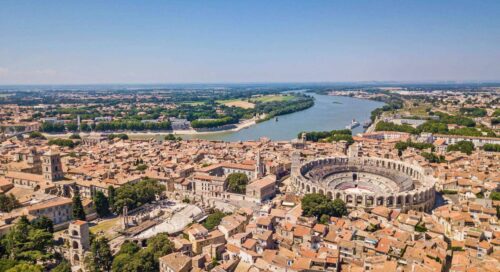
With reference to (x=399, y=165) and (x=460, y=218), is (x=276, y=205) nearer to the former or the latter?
(x=460, y=218)

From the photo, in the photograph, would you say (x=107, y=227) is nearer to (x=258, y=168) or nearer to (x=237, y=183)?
(x=237, y=183)

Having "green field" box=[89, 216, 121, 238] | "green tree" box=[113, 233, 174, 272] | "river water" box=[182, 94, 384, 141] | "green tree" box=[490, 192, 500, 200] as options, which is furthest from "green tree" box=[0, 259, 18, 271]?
"river water" box=[182, 94, 384, 141]

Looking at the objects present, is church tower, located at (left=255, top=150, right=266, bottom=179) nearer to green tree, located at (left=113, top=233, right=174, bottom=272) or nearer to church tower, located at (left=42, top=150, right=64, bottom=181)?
green tree, located at (left=113, top=233, right=174, bottom=272)

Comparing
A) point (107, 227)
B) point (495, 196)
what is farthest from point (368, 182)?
point (107, 227)

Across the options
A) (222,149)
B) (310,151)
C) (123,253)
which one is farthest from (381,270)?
(222,149)

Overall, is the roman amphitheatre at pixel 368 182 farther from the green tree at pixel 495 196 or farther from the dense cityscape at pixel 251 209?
the green tree at pixel 495 196

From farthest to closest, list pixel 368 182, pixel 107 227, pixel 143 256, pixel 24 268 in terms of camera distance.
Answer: pixel 368 182
pixel 107 227
pixel 143 256
pixel 24 268

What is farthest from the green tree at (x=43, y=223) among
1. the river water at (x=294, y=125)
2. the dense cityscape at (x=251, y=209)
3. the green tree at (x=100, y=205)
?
the river water at (x=294, y=125)
